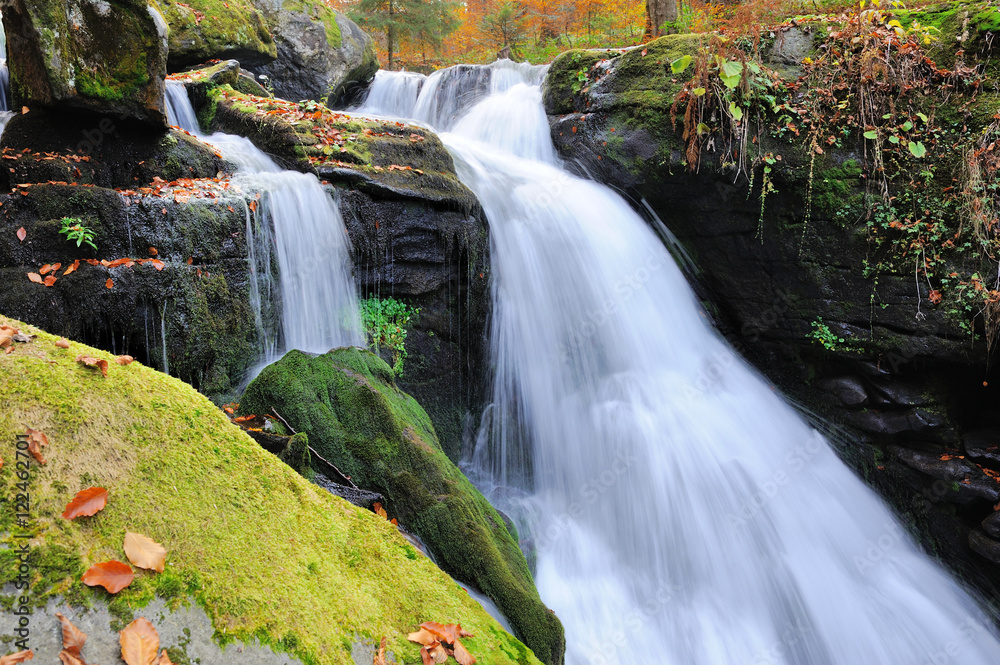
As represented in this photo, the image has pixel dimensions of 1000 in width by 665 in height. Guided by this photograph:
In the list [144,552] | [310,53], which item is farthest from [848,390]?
[310,53]

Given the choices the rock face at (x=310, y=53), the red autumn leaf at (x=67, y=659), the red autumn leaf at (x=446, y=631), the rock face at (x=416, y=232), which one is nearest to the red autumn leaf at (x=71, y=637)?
the red autumn leaf at (x=67, y=659)

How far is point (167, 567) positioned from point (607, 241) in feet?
21.4

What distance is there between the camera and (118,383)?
187 centimetres

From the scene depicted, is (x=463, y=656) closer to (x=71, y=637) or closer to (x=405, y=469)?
(x=71, y=637)

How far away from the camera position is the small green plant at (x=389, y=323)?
228 inches

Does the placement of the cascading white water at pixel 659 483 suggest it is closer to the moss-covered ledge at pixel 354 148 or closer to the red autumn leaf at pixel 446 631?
the moss-covered ledge at pixel 354 148

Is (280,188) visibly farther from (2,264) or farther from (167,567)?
(167,567)

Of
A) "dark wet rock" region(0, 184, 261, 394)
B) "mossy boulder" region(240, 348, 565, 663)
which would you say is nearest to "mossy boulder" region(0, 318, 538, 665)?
"mossy boulder" region(240, 348, 565, 663)

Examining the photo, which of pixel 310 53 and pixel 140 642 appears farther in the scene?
pixel 310 53

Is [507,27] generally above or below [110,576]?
above

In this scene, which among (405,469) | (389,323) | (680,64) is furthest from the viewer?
(680,64)

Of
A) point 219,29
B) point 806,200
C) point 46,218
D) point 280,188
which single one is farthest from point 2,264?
point 806,200

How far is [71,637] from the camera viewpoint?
128 cm

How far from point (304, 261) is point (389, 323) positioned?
3.71 feet
